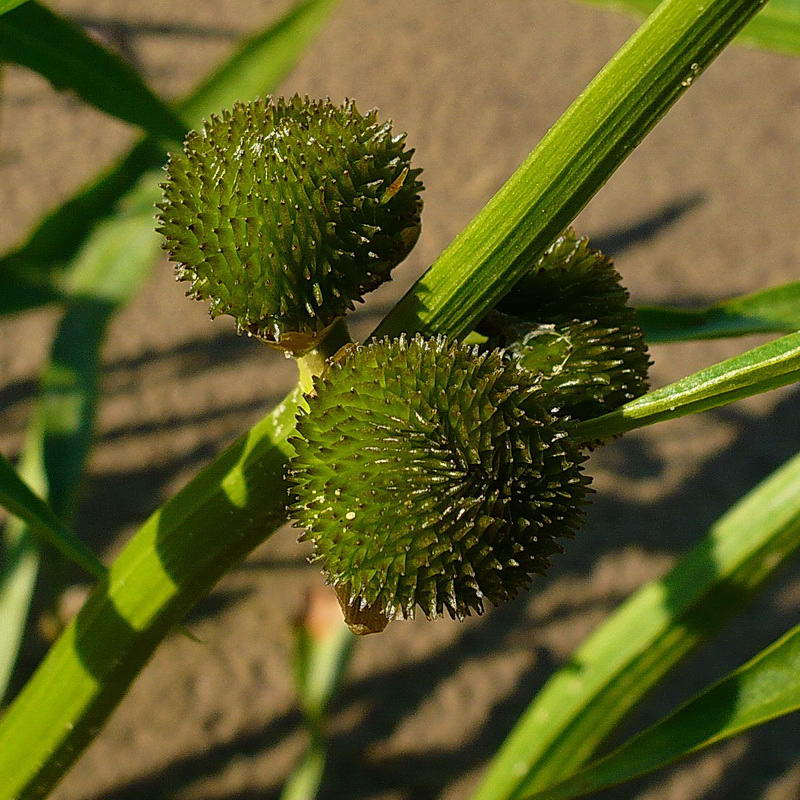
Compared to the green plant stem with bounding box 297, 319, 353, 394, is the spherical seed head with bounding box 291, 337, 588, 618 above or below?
below

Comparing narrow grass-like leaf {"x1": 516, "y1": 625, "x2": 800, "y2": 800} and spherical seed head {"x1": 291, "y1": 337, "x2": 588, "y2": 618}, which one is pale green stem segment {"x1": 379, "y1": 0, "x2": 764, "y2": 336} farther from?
narrow grass-like leaf {"x1": 516, "y1": 625, "x2": 800, "y2": 800}

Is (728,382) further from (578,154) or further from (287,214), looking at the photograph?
(287,214)

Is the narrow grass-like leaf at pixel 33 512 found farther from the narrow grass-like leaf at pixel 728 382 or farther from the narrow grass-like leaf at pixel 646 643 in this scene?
the narrow grass-like leaf at pixel 646 643

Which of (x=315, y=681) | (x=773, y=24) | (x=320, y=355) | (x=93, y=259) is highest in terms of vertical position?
(x=93, y=259)

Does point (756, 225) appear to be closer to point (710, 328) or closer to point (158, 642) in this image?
point (710, 328)

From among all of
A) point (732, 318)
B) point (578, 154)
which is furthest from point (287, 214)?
point (732, 318)

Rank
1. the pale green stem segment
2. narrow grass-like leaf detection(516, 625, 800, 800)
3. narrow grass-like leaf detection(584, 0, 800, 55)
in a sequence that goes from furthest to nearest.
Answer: narrow grass-like leaf detection(584, 0, 800, 55) < narrow grass-like leaf detection(516, 625, 800, 800) < the pale green stem segment

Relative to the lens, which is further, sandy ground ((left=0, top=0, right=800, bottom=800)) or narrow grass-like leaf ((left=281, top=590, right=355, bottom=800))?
sandy ground ((left=0, top=0, right=800, bottom=800))

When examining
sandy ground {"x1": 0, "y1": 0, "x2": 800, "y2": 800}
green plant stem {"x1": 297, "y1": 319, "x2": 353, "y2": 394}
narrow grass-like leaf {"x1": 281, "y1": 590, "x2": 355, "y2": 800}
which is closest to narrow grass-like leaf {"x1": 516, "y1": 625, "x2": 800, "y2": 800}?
green plant stem {"x1": 297, "y1": 319, "x2": 353, "y2": 394}
